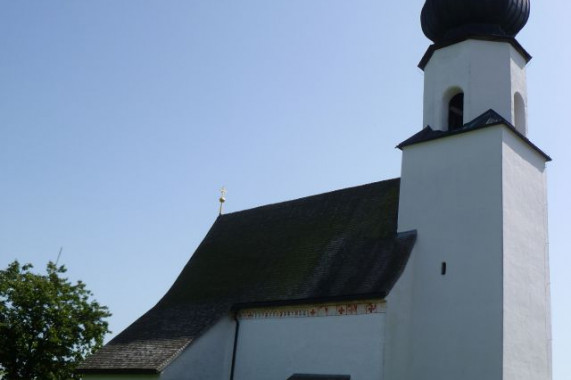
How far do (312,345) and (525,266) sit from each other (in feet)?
17.1

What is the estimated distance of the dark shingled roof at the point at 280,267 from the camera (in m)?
15.4

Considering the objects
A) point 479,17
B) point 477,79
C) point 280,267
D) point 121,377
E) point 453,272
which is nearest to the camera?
point 453,272

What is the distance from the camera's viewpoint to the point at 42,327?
2431cm

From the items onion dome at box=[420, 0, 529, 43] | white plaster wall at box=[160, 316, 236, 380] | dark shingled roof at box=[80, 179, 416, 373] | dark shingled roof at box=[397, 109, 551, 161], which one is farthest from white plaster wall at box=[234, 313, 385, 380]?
onion dome at box=[420, 0, 529, 43]

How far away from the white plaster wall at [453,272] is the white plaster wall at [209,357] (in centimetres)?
552

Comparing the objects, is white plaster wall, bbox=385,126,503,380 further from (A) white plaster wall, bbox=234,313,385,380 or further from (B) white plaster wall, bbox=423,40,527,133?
(B) white plaster wall, bbox=423,40,527,133

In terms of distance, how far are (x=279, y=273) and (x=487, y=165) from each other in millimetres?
6534

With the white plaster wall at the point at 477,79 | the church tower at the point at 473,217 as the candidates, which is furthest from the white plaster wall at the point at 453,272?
the white plaster wall at the point at 477,79

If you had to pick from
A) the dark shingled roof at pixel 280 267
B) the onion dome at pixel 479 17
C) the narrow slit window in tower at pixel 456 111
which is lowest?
the dark shingled roof at pixel 280 267

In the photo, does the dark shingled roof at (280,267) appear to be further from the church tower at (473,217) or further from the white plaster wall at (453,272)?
the church tower at (473,217)

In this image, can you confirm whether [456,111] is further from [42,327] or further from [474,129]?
[42,327]

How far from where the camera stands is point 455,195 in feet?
48.5

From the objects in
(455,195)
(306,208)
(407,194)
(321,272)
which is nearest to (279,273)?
(321,272)

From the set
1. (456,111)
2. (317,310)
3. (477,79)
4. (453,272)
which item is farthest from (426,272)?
(477,79)
